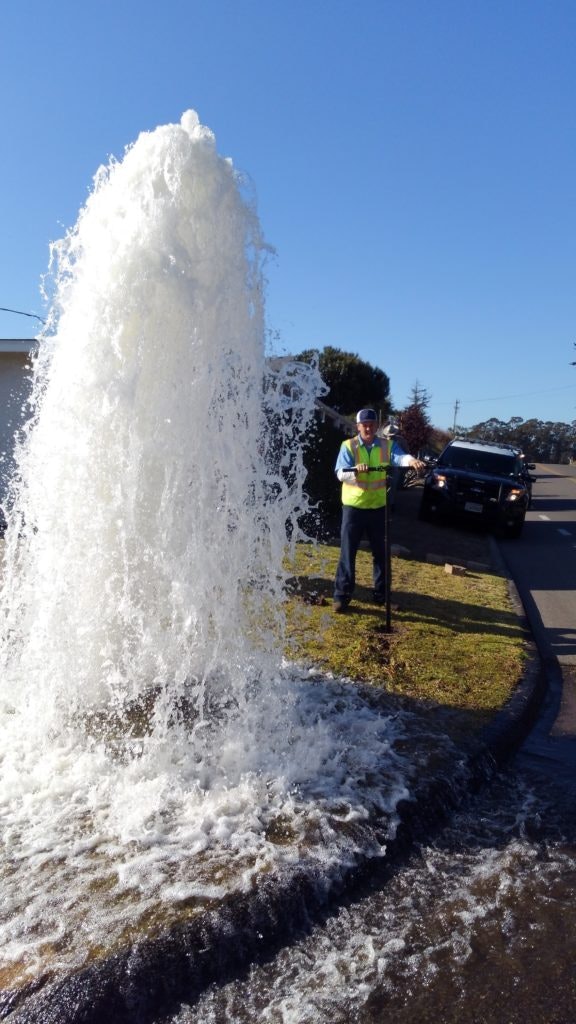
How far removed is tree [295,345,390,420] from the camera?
4219 centimetres

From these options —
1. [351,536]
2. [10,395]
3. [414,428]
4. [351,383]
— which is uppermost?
[351,383]

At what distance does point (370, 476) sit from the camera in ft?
23.6

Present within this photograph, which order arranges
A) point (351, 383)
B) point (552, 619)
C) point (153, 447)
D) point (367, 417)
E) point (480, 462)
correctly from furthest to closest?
point (351, 383)
point (480, 462)
point (552, 619)
point (367, 417)
point (153, 447)

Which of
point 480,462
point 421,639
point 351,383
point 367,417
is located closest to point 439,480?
point 480,462

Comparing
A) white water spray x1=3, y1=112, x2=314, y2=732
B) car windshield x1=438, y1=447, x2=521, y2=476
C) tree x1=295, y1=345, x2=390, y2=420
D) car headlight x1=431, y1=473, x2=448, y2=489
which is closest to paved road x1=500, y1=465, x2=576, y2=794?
car windshield x1=438, y1=447, x2=521, y2=476

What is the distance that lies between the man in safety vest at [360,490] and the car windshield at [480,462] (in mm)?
9805

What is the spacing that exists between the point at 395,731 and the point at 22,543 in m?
2.68

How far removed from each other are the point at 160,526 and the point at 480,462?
1425 cm

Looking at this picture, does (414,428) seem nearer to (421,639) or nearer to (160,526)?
(421,639)

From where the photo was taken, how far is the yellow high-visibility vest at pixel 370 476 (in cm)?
716

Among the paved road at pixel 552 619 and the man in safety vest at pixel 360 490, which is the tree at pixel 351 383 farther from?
the man in safety vest at pixel 360 490

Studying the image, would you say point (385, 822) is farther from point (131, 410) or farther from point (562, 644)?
point (562, 644)

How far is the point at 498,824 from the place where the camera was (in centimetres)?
377

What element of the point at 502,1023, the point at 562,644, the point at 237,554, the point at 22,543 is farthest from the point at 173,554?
the point at 562,644
